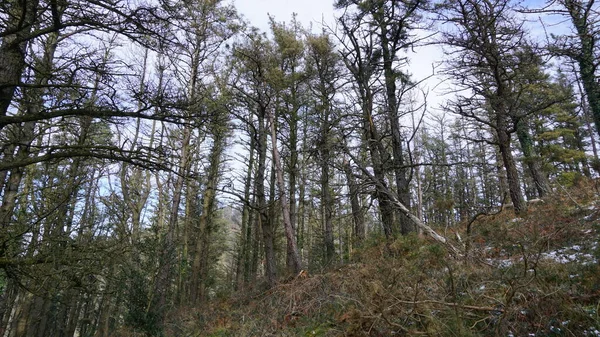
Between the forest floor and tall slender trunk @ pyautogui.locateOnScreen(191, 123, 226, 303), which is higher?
tall slender trunk @ pyautogui.locateOnScreen(191, 123, 226, 303)

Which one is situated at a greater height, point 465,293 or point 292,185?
point 292,185

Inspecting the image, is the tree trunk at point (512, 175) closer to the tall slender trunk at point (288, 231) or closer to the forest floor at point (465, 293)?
the forest floor at point (465, 293)

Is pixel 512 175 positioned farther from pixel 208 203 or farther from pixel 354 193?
pixel 208 203

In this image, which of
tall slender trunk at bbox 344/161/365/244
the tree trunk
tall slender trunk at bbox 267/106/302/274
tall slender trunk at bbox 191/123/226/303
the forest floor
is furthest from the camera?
tall slender trunk at bbox 191/123/226/303

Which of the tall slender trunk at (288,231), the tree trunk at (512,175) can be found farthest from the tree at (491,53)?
the tall slender trunk at (288,231)

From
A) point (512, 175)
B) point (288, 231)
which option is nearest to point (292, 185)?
point (288, 231)

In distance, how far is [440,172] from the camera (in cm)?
3022

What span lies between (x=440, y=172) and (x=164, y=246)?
1086 inches

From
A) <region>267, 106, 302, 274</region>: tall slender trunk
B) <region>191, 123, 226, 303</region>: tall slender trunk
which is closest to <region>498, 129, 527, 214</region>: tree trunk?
<region>267, 106, 302, 274</region>: tall slender trunk

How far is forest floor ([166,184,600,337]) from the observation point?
3.34 meters

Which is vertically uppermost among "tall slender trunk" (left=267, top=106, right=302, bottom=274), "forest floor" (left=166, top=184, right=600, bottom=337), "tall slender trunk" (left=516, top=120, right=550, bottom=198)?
"tall slender trunk" (left=516, top=120, right=550, bottom=198)

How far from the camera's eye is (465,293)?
13.5ft

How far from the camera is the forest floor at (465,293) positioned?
3336 mm

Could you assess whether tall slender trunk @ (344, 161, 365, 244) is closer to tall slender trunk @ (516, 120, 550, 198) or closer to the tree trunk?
the tree trunk
